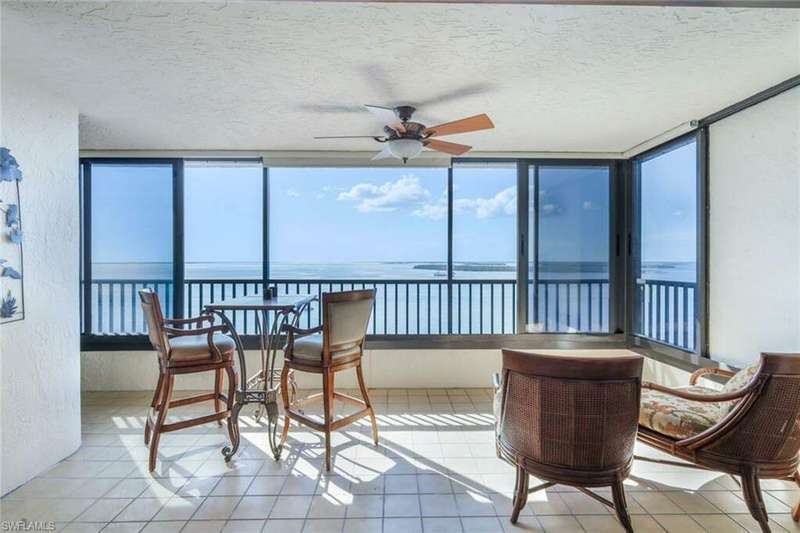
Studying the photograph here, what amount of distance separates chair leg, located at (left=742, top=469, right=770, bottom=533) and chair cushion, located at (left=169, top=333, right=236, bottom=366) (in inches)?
121

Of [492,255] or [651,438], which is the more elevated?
[492,255]

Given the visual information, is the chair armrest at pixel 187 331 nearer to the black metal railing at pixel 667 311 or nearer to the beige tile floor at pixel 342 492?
the beige tile floor at pixel 342 492

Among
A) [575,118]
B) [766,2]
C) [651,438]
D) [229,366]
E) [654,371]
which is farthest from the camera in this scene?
[654,371]

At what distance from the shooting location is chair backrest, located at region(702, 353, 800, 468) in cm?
176

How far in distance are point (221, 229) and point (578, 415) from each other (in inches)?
186

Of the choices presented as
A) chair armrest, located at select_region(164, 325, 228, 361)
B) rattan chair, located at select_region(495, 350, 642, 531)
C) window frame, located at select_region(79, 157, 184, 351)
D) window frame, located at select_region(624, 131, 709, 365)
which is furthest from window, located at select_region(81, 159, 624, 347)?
rattan chair, located at select_region(495, 350, 642, 531)

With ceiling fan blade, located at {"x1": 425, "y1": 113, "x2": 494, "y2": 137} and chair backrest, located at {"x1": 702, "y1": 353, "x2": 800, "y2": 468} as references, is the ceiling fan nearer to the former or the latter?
ceiling fan blade, located at {"x1": 425, "y1": 113, "x2": 494, "y2": 137}

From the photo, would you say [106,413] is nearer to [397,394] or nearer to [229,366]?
[229,366]

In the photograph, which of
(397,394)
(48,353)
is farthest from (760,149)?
(48,353)

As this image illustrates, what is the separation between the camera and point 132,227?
4.02 m

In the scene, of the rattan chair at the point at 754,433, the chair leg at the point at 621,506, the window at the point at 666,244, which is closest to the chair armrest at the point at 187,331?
the chair leg at the point at 621,506

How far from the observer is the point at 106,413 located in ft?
11.1

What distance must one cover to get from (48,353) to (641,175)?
208 inches

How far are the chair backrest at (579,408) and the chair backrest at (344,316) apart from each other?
115cm
